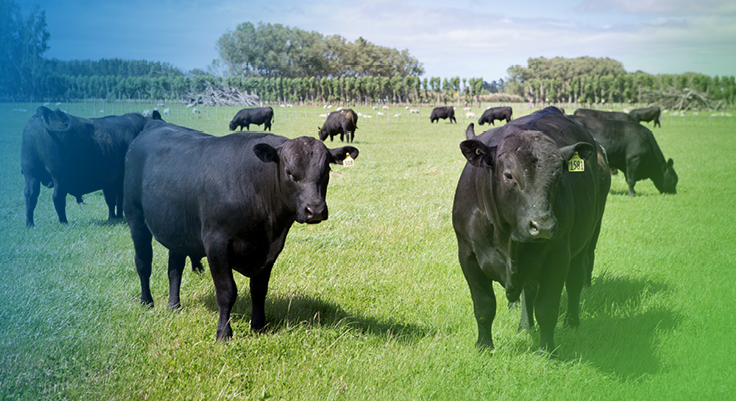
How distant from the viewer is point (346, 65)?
3497 inches

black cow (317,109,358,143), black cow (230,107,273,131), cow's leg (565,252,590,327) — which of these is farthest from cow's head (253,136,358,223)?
black cow (230,107,273,131)

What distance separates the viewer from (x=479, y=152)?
133 inches

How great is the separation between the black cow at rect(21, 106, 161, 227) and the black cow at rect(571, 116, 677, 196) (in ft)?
32.9

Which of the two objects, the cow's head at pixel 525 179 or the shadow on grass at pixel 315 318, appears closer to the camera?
the cow's head at pixel 525 179

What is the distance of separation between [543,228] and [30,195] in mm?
8598

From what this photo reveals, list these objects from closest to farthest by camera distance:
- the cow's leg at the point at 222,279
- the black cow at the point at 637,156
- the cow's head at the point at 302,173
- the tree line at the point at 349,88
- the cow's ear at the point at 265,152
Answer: the cow's head at the point at 302,173 → the cow's ear at the point at 265,152 → the cow's leg at the point at 222,279 → the black cow at the point at 637,156 → the tree line at the point at 349,88

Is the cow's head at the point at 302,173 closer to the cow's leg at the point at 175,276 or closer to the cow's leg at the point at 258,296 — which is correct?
the cow's leg at the point at 258,296

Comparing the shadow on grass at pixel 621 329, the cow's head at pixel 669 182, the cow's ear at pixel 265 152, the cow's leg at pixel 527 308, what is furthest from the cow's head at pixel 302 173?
the cow's head at pixel 669 182

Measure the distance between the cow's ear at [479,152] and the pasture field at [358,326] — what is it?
153cm

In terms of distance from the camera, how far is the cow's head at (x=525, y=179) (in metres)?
3.04

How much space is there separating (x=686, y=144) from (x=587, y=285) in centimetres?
2141

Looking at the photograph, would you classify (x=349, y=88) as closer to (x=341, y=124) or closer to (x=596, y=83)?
(x=596, y=83)

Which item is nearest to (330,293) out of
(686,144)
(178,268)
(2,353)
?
(178,268)

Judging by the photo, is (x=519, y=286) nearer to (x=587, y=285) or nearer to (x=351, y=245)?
(x=587, y=285)
